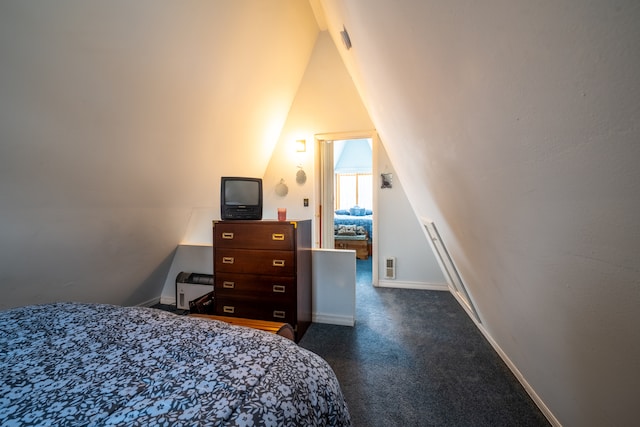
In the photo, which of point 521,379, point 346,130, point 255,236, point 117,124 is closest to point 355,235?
point 346,130

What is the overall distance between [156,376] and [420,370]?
1.66m

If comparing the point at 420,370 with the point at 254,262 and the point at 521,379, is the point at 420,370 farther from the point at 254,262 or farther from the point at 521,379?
the point at 254,262

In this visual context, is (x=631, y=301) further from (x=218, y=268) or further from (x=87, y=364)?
(x=218, y=268)

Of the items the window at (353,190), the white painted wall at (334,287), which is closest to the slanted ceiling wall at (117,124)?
the white painted wall at (334,287)

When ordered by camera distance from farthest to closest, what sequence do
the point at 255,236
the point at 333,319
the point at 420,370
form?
the point at 333,319, the point at 255,236, the point at 420,370

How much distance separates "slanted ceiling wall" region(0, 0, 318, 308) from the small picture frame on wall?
1.75 metres

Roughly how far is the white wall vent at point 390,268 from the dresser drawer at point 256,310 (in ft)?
5.75

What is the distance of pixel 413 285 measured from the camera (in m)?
3.37

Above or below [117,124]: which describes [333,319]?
below

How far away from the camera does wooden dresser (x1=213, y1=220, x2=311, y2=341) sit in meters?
2.07

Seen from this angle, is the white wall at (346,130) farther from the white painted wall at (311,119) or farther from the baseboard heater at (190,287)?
the baseboard heater at (190,287)

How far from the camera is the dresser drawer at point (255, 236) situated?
206 centimetres

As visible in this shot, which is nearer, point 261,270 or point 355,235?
point 261,270

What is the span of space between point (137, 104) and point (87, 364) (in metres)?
1.39
